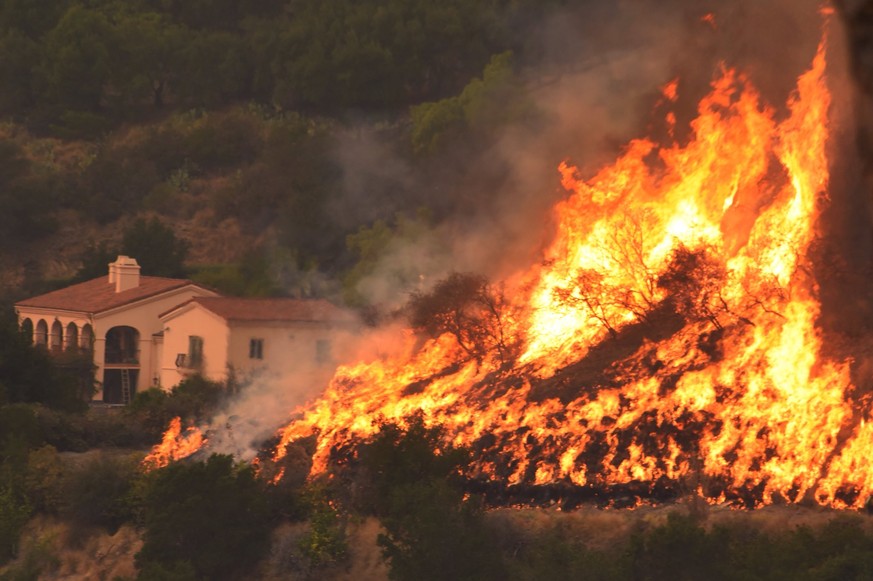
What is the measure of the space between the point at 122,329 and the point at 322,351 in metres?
19.8

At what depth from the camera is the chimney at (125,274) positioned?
6669 centimetres

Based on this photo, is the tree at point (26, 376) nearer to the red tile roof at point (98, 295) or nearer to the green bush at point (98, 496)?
the green bush at point (98, 496)

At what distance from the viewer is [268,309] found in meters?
56.6

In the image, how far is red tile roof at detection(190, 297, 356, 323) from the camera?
5484 centimetres

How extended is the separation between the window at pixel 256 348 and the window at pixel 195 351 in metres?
3.02

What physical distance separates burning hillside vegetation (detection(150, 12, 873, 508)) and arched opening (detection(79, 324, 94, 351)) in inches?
1174

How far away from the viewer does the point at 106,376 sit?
64625mm

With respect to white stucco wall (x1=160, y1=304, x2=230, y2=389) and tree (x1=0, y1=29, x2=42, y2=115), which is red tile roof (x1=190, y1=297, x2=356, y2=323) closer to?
white stucco wall (x1=160, y1=304, x2=230, y2=389)

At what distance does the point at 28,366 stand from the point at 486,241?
11963 millimetres

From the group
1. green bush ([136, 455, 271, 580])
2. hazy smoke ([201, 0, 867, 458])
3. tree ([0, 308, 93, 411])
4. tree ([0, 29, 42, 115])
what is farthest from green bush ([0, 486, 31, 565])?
tree ([0, 29, 42, 115])

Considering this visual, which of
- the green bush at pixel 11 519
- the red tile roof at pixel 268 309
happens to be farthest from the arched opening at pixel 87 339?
the green bush at pixel 11 519

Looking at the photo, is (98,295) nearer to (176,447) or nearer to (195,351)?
(195,351)

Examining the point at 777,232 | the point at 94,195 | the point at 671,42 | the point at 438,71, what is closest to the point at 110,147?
the point at 94,195

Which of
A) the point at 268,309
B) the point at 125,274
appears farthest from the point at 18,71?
the point at 268,309
